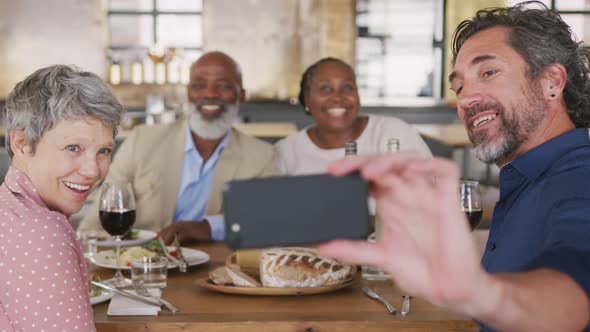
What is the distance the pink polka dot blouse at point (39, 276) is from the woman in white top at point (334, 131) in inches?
71.4

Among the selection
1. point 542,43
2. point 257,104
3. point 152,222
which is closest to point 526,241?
point 542,43

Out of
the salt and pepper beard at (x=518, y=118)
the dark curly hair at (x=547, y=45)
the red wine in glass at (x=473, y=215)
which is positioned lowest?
the red wine in glass at (x=473, y=215)

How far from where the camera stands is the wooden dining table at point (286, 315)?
1.53 m

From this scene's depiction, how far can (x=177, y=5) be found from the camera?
8523mm

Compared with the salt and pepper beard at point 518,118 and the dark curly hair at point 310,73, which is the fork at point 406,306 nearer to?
the salt and pepper beard at point 518,118

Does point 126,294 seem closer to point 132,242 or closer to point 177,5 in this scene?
point 132,242

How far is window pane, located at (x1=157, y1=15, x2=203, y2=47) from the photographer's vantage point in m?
8.53

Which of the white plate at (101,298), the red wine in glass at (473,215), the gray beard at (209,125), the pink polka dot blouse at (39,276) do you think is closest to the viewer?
the pink polka dot blouse at (39,276)

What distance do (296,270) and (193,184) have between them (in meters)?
1.38

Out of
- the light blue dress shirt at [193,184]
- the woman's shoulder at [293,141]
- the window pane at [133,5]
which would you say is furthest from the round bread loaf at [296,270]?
the window pane at [133,5]

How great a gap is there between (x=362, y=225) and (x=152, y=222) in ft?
7.23

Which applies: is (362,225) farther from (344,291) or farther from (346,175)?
(344,291)

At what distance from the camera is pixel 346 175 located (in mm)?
731

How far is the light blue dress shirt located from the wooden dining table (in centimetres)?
125
